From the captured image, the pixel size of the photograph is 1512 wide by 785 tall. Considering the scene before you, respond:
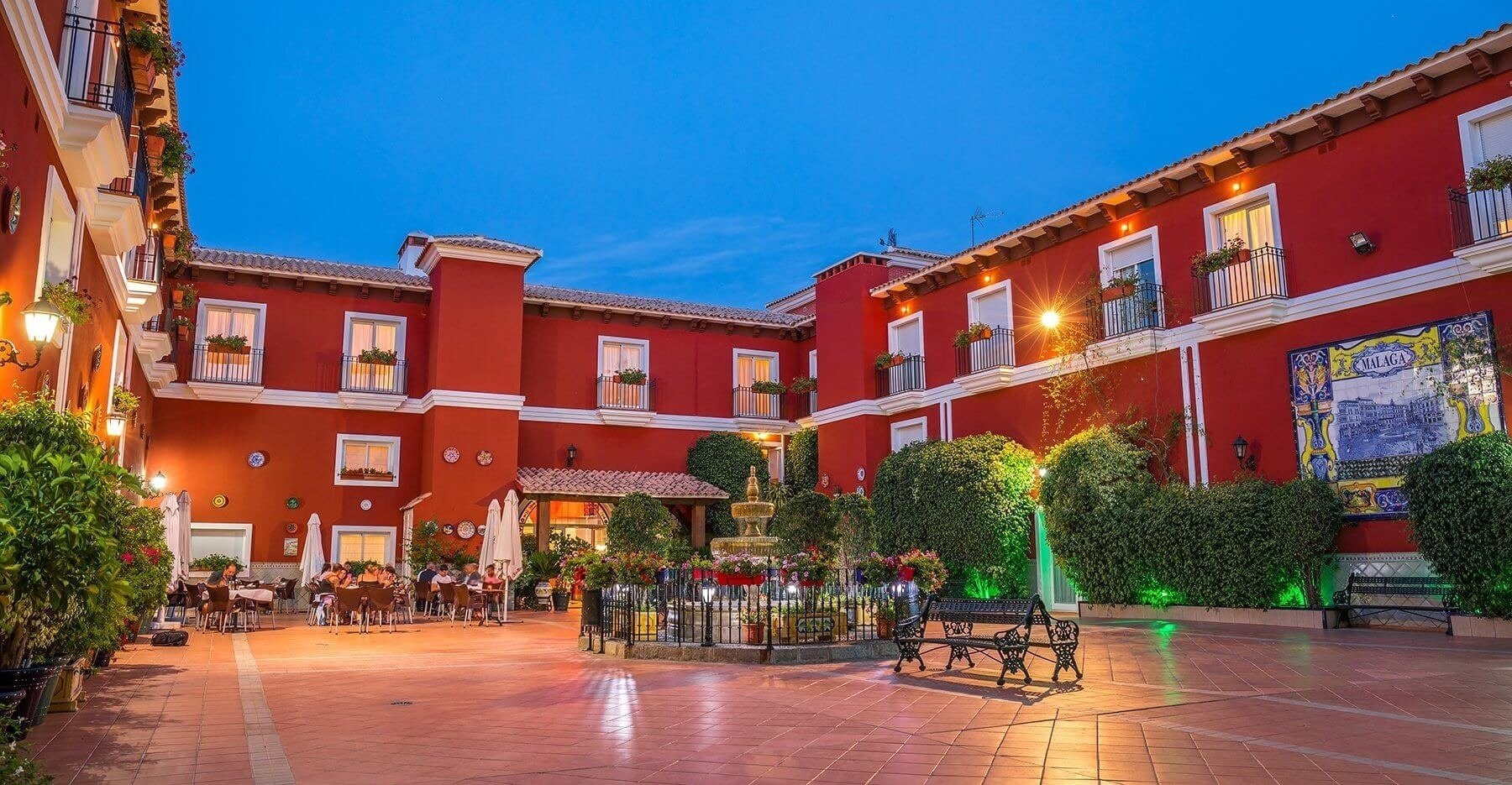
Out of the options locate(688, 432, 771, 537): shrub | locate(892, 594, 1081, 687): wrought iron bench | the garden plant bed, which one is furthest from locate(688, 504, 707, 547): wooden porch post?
locate(892, 594, 1081, 687): wrought iron bench

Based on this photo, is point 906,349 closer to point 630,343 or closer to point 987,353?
point 987,353

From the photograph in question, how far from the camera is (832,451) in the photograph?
2283 cm

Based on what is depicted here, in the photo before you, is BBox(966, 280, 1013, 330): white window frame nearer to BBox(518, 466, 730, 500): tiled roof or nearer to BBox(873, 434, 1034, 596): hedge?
BBox(873, 434, 1034, 596): hedge

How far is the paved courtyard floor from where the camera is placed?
5285 millimetres

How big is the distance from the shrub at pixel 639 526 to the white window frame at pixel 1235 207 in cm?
1095

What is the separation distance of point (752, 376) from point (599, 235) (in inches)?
5441

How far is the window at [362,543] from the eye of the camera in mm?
21484

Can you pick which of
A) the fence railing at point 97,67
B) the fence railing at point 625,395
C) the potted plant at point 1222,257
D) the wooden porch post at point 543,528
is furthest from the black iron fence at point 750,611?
the fence railing at point 625,395

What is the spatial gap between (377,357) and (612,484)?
565 cm

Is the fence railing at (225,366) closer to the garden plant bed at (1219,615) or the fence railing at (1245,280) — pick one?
the garden plant bed at (1219,615)

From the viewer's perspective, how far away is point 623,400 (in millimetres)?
24406

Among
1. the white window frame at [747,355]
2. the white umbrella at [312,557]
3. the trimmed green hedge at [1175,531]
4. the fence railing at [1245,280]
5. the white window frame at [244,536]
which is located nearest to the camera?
the trimmed green hedge at [1175,531]

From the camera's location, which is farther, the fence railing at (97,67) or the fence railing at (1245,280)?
the fence railing at (1245,280)

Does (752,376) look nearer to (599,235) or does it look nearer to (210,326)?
(210,326)
